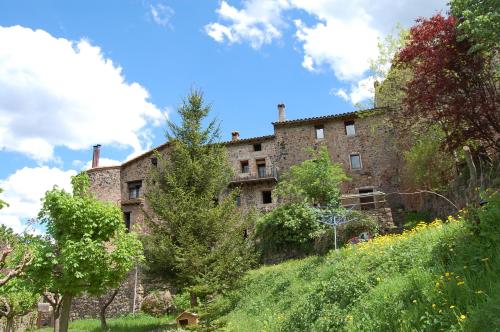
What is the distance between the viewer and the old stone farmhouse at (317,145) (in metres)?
29.4

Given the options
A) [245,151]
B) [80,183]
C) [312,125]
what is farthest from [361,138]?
[80,183]

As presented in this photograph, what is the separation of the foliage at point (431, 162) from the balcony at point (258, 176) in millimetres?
10921

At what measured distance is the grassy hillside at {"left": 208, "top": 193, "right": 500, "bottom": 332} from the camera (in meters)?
5.56

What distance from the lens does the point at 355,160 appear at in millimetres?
30344

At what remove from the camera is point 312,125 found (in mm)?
31438

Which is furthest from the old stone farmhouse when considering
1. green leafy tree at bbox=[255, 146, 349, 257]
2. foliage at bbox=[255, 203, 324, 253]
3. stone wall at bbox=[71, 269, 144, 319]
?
foliage at bbox=[255, 203, 324, 253]

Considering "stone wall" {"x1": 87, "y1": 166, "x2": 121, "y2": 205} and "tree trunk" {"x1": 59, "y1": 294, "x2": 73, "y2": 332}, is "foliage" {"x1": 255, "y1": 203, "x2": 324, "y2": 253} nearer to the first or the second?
"tree trunk" {"x1": 59, "y1": 294, "x2": 73, "y2": 332}

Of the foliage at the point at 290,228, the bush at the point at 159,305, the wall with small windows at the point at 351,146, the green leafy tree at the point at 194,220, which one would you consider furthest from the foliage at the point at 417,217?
the bush at the point at 159,305

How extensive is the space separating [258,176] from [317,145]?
5206mm

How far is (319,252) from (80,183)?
11930mm

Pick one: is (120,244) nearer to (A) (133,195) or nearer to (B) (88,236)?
(B) (88,236)

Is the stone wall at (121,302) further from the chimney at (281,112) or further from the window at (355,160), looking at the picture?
the window at (355,160)


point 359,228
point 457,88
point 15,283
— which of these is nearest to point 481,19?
point 457,88

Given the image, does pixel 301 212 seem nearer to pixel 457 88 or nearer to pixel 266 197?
pixel 266 197
